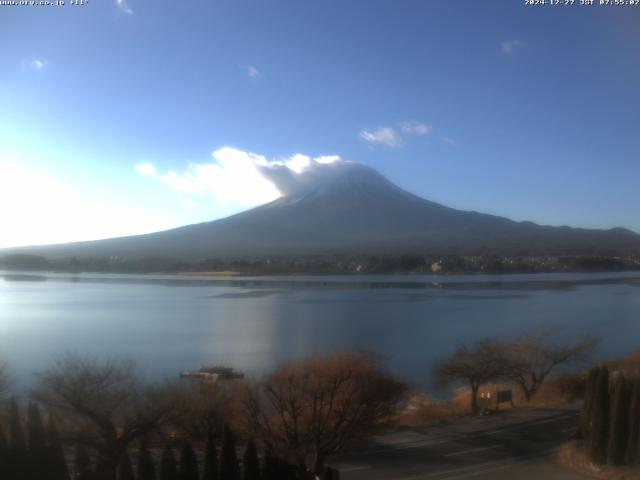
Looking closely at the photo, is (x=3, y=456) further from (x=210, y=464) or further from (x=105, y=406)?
(x=105, y=406)

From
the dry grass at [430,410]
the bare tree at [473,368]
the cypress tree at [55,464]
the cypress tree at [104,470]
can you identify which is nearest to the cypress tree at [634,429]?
the dry grass at [430,410]

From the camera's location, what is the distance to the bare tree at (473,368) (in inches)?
381

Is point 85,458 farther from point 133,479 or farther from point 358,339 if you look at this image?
point 358,339

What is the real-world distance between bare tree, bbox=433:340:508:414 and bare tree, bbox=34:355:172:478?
4.69 m

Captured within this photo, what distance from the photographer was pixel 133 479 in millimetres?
4633

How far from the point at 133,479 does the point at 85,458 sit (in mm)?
457

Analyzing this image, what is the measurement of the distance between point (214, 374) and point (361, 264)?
22036 mm

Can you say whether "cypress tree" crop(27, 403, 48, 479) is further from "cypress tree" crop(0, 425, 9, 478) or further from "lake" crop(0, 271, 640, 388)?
"lake" crop(0, 271, 640, 388)

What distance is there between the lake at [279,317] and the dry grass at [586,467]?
3.19 metres

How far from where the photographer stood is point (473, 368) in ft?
32.1

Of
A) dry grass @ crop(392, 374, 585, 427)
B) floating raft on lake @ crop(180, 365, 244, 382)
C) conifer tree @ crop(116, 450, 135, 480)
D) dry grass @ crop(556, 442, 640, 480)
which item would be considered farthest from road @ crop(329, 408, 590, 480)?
floating raft on lake @ crop(180, 365, 244, 382)

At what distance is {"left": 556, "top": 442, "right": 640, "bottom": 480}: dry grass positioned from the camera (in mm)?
5812

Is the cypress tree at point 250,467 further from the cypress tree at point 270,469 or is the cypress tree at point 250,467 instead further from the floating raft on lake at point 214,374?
the floating raft on lake at point 214,374

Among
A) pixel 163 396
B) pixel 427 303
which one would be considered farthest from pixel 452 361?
pixel 427 303
